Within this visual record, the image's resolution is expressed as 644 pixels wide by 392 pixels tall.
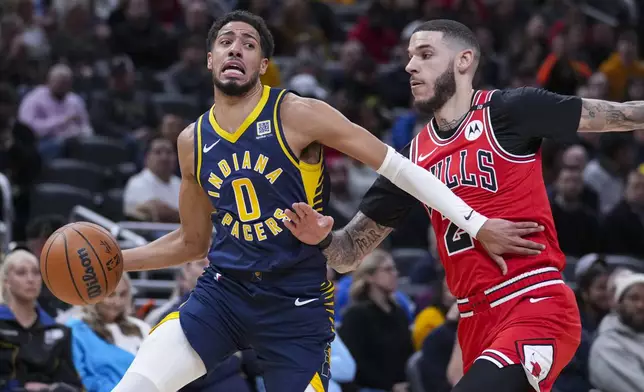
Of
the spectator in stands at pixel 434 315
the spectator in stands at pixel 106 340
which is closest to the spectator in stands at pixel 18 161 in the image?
the spectator in stands at pixel 106 340

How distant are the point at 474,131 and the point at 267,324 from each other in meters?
1.46

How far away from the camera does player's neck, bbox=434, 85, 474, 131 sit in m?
6.21

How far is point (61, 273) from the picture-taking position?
6.00 m

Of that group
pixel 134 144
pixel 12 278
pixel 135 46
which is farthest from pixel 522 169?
pixel 135 46

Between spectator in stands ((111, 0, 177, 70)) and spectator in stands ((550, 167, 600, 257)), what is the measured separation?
6130 mm

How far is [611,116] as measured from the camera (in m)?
5.93

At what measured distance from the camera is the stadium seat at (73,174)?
42.3 ft

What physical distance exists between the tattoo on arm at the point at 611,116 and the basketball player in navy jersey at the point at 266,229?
2.08 feet

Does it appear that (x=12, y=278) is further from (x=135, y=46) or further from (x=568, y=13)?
(x=568, y=13)

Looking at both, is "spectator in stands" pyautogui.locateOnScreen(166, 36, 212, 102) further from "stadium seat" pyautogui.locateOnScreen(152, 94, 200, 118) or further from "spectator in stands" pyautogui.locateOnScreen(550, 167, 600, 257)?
"spectator in stands" pyautogui.locateOnScreen(550, 167, 600, 257)

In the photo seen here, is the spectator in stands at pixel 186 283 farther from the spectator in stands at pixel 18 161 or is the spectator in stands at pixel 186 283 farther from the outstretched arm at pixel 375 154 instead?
the outstretched arm at pixel 375 154

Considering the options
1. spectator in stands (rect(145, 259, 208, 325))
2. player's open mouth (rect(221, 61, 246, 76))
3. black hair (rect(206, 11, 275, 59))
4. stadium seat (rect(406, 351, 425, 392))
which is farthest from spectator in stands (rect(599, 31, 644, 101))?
player's open mouth (rect(221, 61, 246, 76))

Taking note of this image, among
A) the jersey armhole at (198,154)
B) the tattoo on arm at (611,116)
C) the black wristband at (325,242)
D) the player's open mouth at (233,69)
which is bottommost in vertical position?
the black wristband at (325,242)

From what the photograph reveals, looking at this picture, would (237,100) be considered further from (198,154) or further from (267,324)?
(267,324)
